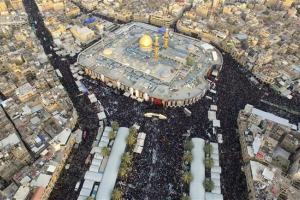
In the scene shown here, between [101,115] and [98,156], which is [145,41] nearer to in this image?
[101,115]

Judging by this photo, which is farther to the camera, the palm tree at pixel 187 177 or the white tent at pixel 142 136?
the white tent at pixel 142 136

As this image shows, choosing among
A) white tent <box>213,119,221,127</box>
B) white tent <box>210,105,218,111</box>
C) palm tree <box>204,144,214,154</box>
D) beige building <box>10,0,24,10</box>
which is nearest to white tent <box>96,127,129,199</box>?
palm tree <box>204,144,214,154</box>

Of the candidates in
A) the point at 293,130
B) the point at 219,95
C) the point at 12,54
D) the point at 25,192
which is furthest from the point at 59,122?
the point at 293,130

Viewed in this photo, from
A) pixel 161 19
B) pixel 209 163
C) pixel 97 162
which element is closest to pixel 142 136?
pixel 97 162

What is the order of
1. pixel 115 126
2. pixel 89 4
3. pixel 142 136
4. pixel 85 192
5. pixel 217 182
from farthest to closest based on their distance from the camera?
pixel 89 4 < pixel 115 126 < pixel 142 136 < pixel 217 182 < pixel 85 192

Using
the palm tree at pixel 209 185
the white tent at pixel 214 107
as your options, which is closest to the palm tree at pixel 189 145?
the palm tree at pixel 209 185

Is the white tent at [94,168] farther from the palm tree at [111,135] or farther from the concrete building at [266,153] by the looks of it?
the concrete building at [266,153]
